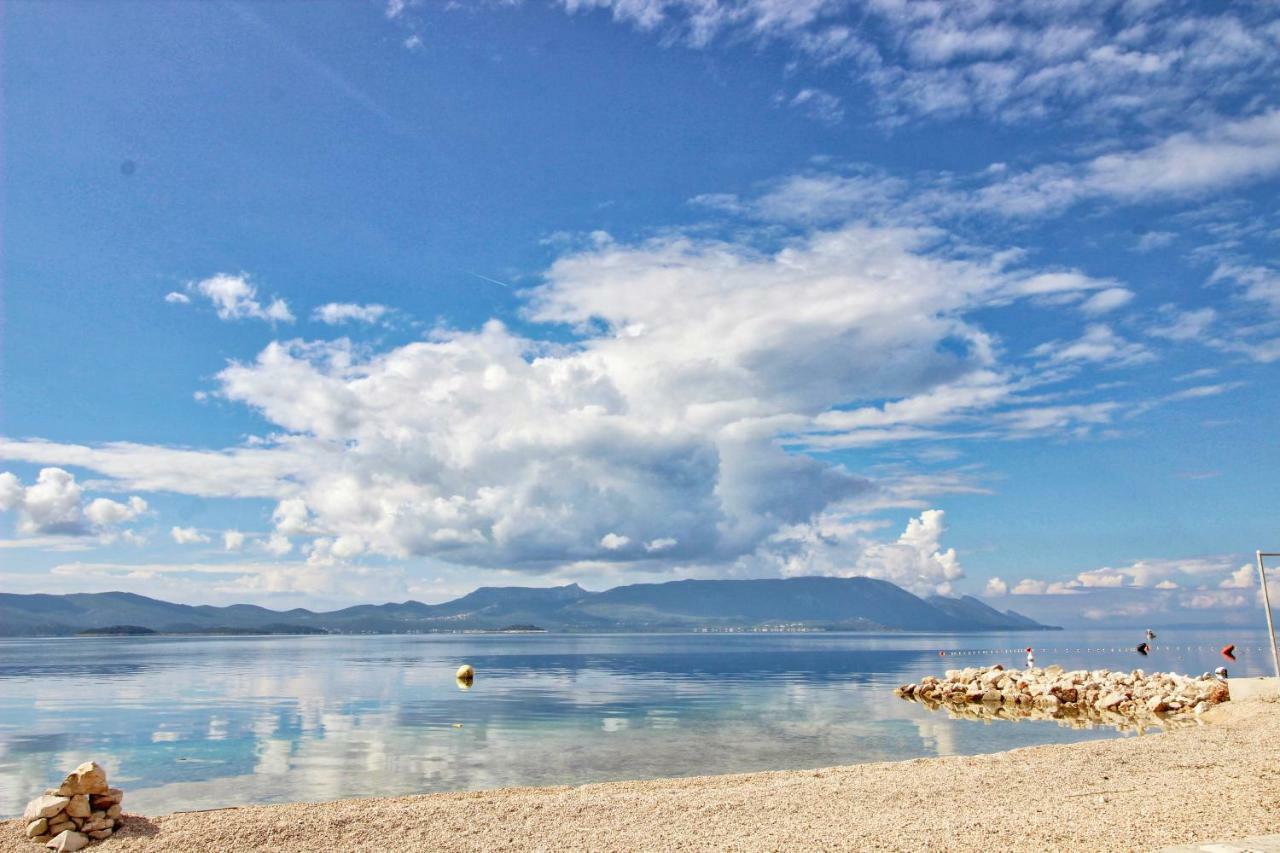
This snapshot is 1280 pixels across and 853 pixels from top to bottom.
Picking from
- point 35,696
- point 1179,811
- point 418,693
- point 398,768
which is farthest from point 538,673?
point 1179,811

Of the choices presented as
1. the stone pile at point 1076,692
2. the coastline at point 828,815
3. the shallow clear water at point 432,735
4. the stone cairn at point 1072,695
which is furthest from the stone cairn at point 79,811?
the stone pile at point 1076,692

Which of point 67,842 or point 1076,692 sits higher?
point 67,842

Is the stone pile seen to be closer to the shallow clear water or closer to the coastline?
the shallow clear water

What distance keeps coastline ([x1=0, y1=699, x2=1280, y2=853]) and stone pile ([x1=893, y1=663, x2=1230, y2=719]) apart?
2155 centimetres

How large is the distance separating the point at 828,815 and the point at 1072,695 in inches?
1534

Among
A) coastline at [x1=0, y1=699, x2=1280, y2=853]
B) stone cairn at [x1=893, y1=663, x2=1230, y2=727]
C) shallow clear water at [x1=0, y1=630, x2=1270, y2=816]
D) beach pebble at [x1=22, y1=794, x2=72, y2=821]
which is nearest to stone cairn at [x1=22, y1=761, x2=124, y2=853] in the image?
beach pebble at [x1=22, y1=794, x2=72, y2=821]

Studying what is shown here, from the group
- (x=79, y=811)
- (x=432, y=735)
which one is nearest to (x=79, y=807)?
(x=79, y=811)

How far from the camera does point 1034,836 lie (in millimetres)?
14133

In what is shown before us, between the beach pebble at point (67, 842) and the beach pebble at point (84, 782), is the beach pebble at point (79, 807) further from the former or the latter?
the beach pebble at point (67, 842)

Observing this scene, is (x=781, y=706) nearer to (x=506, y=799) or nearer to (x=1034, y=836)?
(x=506, y=799)

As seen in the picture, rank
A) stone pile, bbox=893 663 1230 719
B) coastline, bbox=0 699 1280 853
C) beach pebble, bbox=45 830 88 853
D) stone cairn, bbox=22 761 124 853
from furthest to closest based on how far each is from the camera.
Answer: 1. stone pile, bbox=893 663 1230 719
2. stone cairn, bbox=22 761 124 853
3. beach pebble, bbox=45 830 88 853
4. coastline, bbox=0 699 1280 853

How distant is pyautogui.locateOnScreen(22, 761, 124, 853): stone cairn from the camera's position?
17000 mm

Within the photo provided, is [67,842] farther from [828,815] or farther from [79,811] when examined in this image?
[828,815]

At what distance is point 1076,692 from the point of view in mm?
48281
